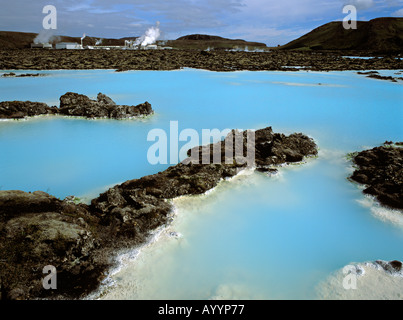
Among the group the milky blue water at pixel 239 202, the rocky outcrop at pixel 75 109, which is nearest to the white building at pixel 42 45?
the rocky outcrop at pixel 75 109

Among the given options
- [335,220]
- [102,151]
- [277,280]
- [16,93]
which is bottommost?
[277,280]

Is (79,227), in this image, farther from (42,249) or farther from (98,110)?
(98,110)

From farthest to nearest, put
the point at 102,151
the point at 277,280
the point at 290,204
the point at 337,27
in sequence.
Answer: the point at 337,27
the point at 102,151
the point at 290,204
the point at 277,280

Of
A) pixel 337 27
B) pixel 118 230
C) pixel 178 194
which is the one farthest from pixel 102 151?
pixel 337 27

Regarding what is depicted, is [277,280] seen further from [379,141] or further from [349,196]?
[379,141]

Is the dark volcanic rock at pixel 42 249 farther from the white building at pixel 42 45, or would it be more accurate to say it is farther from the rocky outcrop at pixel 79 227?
the white building at pixel 42 45

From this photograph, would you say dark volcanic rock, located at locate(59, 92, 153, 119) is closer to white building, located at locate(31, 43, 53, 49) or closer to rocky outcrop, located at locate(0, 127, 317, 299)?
rocky outcrop, located at locate(0, 127, 317, 299)

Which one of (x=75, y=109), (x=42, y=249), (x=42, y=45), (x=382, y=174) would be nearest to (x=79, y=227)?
(x=42, y=249)
